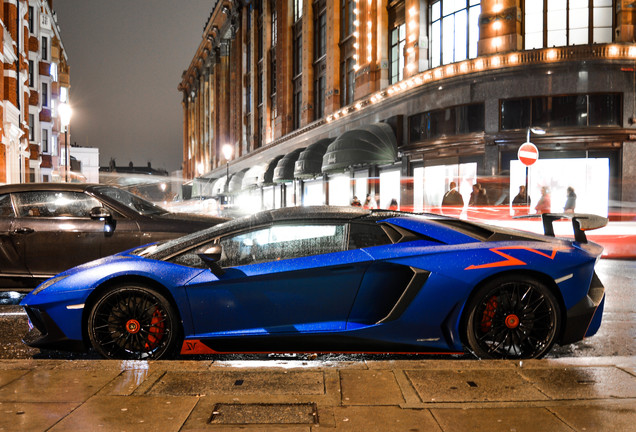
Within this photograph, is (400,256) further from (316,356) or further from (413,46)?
(413,46)

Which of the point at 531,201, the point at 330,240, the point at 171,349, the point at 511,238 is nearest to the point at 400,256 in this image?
the point at 330,240

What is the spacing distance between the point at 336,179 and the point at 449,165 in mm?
11435

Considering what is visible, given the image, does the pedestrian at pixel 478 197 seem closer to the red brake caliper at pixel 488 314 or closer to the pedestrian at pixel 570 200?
the pedestrian at pixel 570 200

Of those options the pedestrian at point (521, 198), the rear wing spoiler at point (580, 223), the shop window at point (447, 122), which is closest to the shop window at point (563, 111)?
the shop window at point (447, 122)

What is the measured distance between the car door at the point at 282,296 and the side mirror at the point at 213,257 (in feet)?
0.18

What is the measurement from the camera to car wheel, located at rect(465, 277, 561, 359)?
174 inches

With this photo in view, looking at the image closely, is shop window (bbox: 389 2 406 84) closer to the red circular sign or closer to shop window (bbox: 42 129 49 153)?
the red circular sign

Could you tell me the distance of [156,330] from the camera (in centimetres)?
452

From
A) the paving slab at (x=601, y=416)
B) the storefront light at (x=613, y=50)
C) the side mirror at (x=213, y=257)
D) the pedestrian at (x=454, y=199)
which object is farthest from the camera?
the pedestrian at (x=454, y=199)

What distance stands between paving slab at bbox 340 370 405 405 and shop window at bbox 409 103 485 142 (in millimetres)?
19037

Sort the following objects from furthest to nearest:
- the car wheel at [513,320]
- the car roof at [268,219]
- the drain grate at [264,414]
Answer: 1. the car roof at [268,219]
2. the car wheel at [513,320]
3. the drain grate at [264,414]

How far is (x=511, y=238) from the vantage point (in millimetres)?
4641

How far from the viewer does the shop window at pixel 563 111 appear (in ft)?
64.2

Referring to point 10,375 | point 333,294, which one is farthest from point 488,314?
point 10,375
